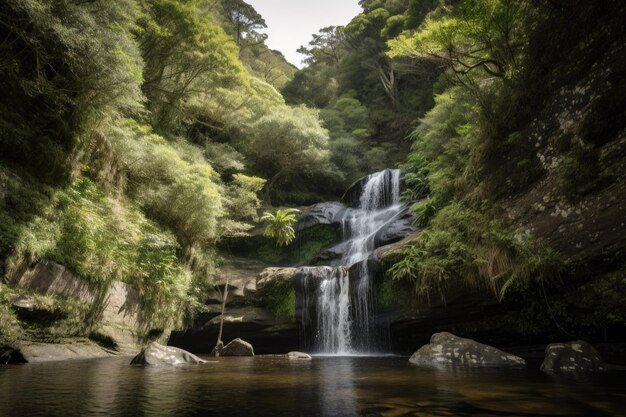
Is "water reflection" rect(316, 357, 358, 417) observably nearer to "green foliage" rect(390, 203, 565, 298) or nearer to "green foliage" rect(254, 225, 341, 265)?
"green foliage" rect(390, 203, 565, 298)

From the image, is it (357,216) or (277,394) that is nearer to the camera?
(277,394)

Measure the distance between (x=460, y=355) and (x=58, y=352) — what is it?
818 centimetres

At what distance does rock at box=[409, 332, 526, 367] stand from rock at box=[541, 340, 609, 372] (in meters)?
0.83

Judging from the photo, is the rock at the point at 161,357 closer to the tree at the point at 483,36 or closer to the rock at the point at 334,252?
the rock at the point at 334,252

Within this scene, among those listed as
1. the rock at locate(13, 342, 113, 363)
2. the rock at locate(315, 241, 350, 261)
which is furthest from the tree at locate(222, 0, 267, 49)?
the rock at locate(13, 342, 113, 363)

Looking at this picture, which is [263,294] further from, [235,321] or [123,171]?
[123,171]

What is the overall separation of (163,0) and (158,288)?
1177 cm

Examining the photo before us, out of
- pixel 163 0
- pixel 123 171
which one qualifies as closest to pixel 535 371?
pixel 123 171

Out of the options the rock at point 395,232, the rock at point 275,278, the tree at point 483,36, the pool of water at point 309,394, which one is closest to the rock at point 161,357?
the pool of water at point 309,394

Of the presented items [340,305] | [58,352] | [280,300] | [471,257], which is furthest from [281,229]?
[58,352]

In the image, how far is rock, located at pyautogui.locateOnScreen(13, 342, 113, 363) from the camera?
22.7 feet

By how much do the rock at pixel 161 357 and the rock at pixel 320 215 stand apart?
10910 millimetres

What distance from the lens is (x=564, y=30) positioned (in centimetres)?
880

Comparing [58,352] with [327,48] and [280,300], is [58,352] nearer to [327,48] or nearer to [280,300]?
[280,300]
